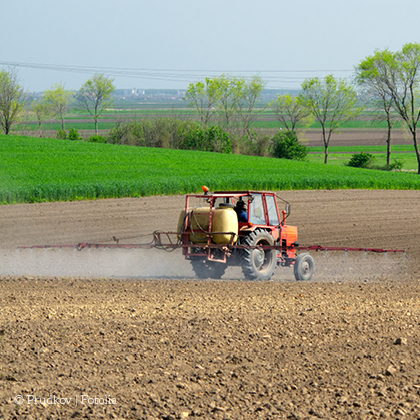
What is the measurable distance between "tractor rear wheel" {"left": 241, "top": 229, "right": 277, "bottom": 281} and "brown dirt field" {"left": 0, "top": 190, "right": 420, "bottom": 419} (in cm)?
83

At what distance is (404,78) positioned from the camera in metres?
56.8

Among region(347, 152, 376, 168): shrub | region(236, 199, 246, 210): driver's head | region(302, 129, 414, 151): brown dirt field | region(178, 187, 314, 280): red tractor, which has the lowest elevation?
region(178, 187, 314, 280): red tractor

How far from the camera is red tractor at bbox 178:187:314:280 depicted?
11773mm

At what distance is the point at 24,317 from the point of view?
8.12m

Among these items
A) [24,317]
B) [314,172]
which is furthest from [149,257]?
[314,172]

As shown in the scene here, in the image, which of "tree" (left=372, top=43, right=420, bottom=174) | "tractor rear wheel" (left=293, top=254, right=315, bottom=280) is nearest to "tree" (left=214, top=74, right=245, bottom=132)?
"tree" (left=372, top=43, right=420, bottom=174)

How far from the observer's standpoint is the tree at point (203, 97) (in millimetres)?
78062

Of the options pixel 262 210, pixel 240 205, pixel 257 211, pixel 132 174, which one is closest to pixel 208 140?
pixel 132 174

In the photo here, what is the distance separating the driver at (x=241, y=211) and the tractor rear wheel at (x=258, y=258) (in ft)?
1.51

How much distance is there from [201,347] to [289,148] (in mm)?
53653

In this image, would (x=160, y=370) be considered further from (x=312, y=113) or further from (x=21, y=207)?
(x=312, y=113)

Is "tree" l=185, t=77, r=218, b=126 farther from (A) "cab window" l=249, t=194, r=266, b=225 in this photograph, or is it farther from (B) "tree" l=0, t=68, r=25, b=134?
(A) "cab window" l=249, t=194, r=266, b=225

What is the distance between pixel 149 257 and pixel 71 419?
9432 mm

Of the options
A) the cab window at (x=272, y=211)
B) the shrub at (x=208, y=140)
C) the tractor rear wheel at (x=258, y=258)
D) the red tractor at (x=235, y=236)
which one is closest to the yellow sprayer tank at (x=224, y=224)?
the red tractor at (x=235, y=236)
